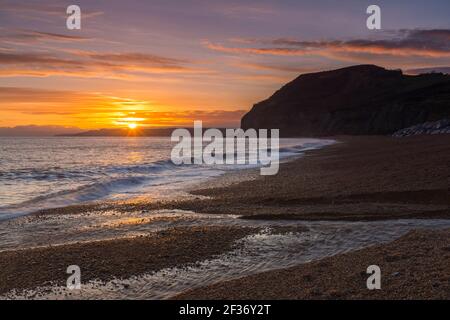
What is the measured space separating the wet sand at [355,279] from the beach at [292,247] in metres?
0.01

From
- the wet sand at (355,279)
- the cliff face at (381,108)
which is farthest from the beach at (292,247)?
the cliff face at (381,108)

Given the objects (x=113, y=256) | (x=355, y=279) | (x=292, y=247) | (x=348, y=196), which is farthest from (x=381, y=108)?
(x=355, y=279)

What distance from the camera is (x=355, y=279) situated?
6898mm

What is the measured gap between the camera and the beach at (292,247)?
22.2ft

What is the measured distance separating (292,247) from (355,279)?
2728mm

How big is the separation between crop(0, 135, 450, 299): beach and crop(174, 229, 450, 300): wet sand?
1cm

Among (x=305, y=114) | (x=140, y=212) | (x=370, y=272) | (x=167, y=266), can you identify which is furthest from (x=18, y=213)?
(x=305, y=114)

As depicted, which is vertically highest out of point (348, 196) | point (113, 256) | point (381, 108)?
point (381, 108)

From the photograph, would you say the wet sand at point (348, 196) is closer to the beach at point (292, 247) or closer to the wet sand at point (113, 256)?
the beach at point (292, 247)

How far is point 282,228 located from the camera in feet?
37.5

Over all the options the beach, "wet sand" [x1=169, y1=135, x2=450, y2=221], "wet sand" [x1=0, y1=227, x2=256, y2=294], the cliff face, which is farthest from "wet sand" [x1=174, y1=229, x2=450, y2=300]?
the cliff face

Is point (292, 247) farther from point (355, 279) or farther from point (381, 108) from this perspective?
point (381, 108)

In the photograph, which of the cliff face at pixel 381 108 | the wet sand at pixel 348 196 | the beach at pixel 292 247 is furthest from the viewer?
the cliff face at pixel 381 108
